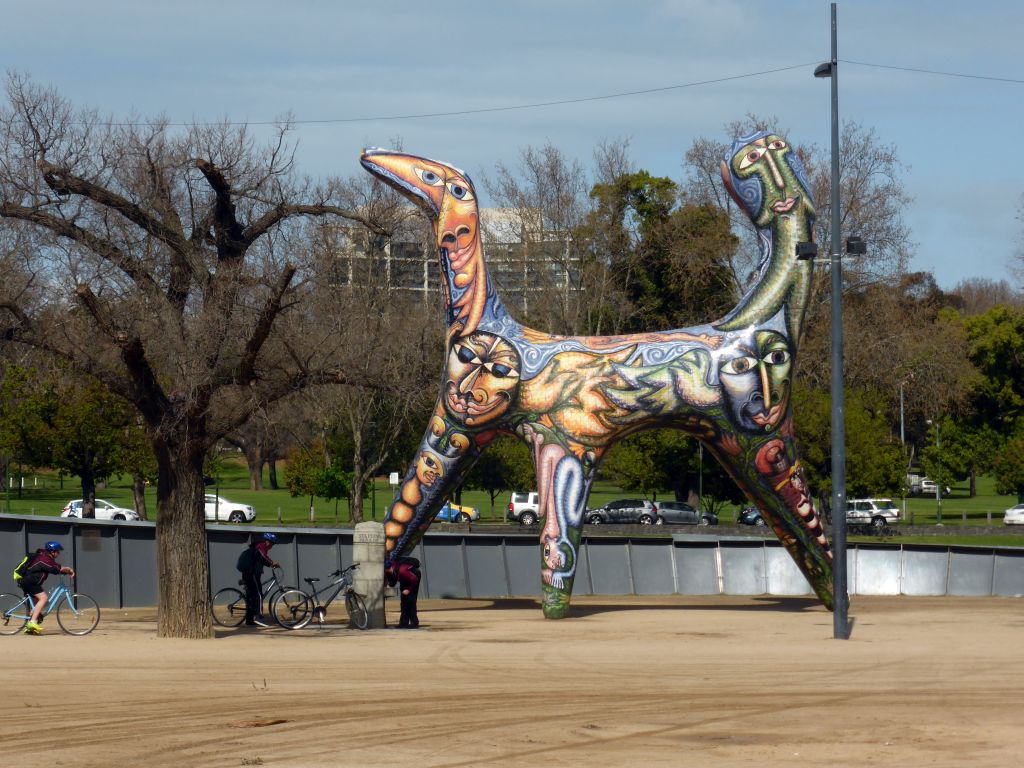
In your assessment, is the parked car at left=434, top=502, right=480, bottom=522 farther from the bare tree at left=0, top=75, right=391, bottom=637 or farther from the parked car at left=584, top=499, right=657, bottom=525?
the bare tree at left=0, top=75, right=391, bottom=637

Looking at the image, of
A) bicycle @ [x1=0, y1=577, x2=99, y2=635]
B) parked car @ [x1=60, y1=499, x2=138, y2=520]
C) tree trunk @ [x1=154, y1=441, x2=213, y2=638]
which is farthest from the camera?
parked car @ [x1=60, y1=499, x2=138, y2=520]

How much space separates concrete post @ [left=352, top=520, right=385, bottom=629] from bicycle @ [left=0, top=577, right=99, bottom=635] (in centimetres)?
406

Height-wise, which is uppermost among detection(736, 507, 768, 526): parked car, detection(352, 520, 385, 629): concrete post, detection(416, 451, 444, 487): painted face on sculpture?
detection(416, 451, 444, 487): painted face on sculpture

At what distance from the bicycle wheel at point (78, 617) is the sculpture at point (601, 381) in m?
5.37

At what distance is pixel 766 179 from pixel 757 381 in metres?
3.49

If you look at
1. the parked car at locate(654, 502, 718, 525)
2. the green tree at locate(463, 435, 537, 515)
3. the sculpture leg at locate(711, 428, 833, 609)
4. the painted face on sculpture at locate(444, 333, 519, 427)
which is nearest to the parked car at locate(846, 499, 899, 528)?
the parked car at locate(654, 502, 718, 525)

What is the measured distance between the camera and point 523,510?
58.8 metres

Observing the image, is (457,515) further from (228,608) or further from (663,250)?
(228,608)

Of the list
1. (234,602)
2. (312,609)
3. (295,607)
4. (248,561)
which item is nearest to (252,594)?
(248,561)

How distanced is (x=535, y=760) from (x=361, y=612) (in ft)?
38.2

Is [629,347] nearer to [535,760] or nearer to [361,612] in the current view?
[361,612]

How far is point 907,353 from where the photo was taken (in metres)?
50.2

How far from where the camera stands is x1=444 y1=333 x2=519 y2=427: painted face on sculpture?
2481 centimetres

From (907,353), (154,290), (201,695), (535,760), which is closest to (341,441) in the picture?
(907,353)
